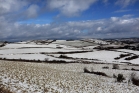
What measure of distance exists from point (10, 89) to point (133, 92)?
494 inches

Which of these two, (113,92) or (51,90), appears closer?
(51,90)

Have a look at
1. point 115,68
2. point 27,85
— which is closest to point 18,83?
point 27,85

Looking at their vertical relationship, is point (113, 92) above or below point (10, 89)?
below

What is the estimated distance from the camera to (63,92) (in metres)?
16.8

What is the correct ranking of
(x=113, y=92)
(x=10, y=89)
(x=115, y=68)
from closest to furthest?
(x=10, y=89), (x=113, y=92), (x=115, y=68)

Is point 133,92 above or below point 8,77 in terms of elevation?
below

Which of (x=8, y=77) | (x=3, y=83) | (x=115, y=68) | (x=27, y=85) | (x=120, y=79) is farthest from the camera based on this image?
(x=115, y=68)

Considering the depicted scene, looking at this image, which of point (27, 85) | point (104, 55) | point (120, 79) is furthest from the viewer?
point (104, 55)

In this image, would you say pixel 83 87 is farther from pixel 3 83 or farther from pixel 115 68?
pixel 115 68

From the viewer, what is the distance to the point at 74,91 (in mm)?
17875

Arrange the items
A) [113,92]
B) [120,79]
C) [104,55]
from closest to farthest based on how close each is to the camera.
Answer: [113,92] < [120,79] < [104,55]

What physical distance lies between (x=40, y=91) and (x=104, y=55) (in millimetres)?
55508

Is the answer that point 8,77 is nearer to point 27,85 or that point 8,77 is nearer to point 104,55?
point 27,85

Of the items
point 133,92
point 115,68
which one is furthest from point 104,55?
point 133,92
